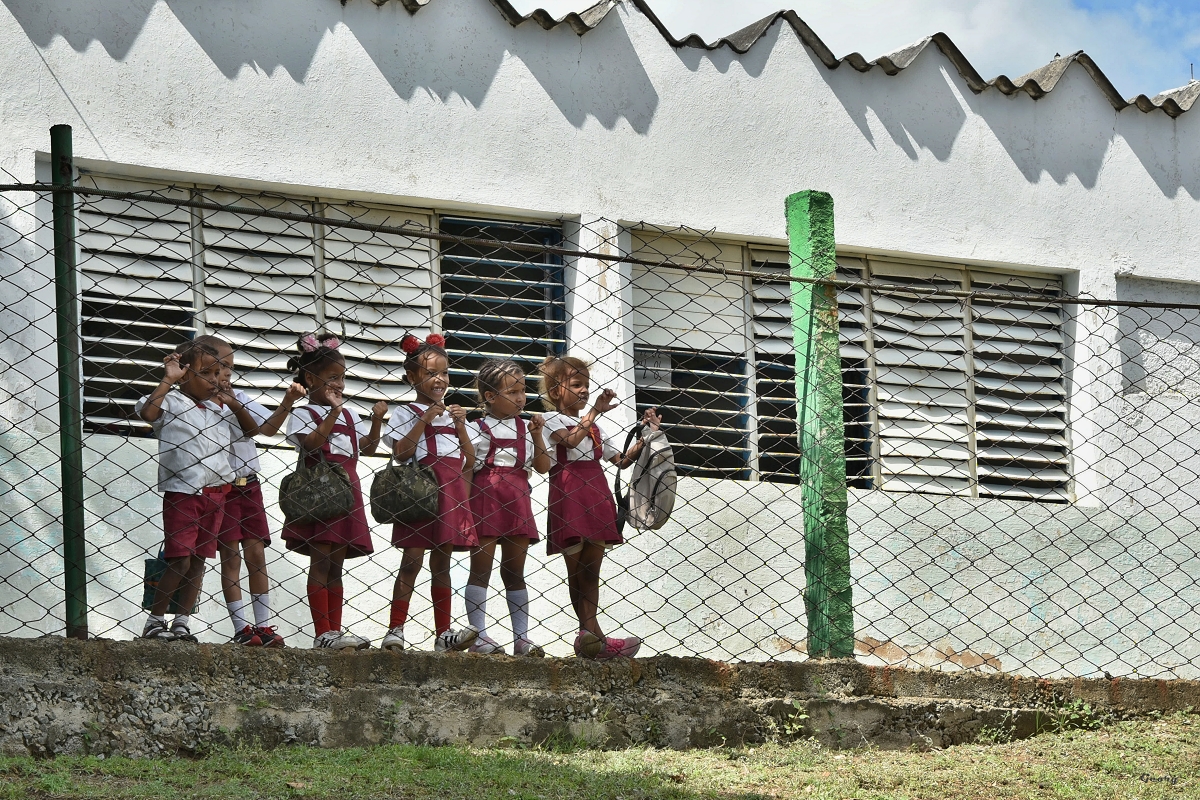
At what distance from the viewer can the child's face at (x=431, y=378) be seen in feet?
16.9

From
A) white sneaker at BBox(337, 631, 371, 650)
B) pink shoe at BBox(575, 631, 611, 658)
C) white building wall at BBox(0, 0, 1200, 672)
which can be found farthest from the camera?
white building wall at BBox(0, 0, 1200, 672)

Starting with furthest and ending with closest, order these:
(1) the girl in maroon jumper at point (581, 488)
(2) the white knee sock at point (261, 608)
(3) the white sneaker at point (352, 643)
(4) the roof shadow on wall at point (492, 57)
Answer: (4) the roof shadow on wall at point (492, 57) < (1) the girl in maroon jumper at point (581, 488) < (2) the white knee sock at point (261, 608) < (3) the white sneaker at point (352, 643)

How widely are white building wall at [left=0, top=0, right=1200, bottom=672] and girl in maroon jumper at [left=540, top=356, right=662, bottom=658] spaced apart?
45 cm

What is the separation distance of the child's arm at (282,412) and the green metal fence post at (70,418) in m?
0.80

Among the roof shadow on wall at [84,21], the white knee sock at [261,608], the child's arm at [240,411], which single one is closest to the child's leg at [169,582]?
the white knee sock at [261,608]

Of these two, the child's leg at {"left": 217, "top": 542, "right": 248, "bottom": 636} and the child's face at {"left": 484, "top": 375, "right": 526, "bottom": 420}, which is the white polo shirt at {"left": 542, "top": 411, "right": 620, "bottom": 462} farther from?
the child's leg at {"left": 217, "top": 542, "right": 248, "bottom": 636}

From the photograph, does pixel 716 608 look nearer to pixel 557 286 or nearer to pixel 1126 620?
pixel 557 286

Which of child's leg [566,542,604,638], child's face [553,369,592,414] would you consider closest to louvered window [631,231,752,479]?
child's face [553,369,592,414]

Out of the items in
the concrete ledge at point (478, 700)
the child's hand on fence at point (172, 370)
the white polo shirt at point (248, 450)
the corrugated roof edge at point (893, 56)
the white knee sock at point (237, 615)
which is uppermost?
the corrugated roof edge at point (893, 56)

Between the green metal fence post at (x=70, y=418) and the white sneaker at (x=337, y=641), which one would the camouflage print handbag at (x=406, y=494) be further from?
the green metal fence post at (x=70, y=418)

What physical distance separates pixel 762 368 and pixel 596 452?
2007 millimetres

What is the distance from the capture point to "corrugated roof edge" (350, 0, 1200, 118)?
678cm

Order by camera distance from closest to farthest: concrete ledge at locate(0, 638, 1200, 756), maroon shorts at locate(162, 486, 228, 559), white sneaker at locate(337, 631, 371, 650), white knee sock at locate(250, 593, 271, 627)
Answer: concrete ledge at locate(0, 638, 1200, 756)
white sneaker at locate(337, 631, 371, 650)
maroon shorts at locate(162, 486, 228, 559)
white knee sock at locate(250, 593, 271, 627)

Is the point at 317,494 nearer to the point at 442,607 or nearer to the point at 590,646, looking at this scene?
the point at 442,607
